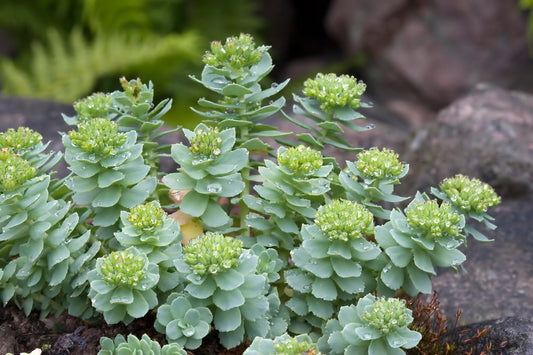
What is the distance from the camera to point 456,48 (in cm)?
646

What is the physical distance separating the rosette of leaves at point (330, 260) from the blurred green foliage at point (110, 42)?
13.1 feet

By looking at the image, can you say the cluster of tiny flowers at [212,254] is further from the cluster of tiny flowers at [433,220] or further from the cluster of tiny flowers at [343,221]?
the cluster of tiny flowers at [433,220]

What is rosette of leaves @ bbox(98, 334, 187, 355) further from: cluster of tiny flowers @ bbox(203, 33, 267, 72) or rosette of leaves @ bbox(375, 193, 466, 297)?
cluster of tiny flowers @ bbox(203, 33, 267, 72)

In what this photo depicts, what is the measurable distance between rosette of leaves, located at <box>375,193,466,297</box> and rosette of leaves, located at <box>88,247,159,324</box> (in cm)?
68

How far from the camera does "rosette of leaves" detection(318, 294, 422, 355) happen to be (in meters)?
1.65

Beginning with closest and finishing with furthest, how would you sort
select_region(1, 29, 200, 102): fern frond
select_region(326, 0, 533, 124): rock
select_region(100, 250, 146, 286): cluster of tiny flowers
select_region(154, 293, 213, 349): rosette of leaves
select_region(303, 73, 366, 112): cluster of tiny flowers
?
select_region(100, 250, 146, 286): cluster of tiny flowers < select_region(154, 293, 213, 349): rosette of leaves < select_region(303, 73, 366, 112): cluster of tiny flowers < select_region(1, 29, 200, 102): fern frond < select_region(326, 0, 533, 124): rock

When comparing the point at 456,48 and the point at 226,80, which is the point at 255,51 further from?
the point at 456,48

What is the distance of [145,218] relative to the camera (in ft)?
5.74

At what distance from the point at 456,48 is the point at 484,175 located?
3.57 metres

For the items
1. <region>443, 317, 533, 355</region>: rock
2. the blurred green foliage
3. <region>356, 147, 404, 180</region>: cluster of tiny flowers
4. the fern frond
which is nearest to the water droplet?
<region>356, 147, 404, 180</region>: cluster of tiny flowers

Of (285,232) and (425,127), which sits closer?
(285,232)

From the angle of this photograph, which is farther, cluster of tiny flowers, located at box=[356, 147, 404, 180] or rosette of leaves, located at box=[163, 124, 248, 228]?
cluster of tiny flowers, located at box=[356, 147, 404, 180]

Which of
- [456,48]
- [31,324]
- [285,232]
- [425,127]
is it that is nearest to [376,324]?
[285,232]

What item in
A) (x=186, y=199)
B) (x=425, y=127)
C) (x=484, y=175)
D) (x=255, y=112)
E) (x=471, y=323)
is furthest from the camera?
(x=425, y=127)
